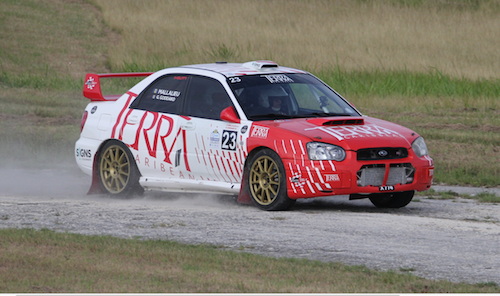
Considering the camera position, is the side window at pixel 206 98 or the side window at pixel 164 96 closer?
the side window at pixel 206 98

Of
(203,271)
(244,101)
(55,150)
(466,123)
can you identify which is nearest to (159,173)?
(244,101)

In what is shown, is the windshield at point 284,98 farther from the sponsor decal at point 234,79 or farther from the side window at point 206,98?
the side window at point 206,98

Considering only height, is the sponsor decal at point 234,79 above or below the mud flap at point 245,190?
above

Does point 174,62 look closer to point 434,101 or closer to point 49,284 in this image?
point 434,101

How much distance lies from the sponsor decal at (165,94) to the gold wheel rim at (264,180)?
4.99 ft

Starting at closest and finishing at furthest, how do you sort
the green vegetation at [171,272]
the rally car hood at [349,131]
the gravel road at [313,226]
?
1. the green vegetation at [171,272]
2. the gravel road at [313,226]
3. the rally car hood at [349,131]

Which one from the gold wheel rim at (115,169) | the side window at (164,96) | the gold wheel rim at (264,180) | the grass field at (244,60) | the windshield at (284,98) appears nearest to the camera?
the grass field at (244,60)

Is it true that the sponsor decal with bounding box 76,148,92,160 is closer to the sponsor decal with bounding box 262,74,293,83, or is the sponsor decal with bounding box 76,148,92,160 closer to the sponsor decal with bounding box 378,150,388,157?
the sponsor decal with bounding box 262,74,293,83

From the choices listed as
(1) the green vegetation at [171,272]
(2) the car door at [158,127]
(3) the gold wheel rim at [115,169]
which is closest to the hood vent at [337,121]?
(2) the car door at [158,127]

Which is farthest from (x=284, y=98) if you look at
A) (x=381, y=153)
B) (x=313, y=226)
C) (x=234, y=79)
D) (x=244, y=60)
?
(x=244, y=60)

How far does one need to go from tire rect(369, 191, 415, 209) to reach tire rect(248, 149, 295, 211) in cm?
119

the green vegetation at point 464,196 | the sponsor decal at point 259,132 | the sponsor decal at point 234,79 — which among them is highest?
the sponsor decal at point 234,79

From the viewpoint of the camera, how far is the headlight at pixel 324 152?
336 inches

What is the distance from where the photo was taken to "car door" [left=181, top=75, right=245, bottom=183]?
916 cm
